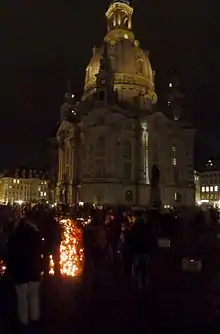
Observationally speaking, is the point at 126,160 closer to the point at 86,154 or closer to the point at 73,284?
the point at 86,154

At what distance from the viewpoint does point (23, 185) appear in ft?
463

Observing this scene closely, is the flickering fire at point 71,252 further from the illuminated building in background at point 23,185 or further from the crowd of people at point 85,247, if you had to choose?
the illuminated building in background at point 23,185

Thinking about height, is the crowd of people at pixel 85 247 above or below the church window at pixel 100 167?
below

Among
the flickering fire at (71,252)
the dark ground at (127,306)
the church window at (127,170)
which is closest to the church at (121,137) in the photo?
the church window at (127,170)

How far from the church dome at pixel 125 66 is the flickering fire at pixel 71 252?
251 ft

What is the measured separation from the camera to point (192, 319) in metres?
9.63

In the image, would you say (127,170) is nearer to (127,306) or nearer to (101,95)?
(101,95)

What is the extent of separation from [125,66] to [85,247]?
78509 millimetres

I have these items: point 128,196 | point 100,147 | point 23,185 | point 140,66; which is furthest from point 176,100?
point 23,185

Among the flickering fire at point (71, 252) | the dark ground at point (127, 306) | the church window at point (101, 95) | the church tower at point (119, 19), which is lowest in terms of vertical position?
the dark ground at point (127, 306)

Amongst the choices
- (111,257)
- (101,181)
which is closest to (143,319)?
(111,257)

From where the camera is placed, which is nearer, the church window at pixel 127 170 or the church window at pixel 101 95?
the church window at pixel 127 170

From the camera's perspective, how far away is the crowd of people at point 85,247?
28.1 feet

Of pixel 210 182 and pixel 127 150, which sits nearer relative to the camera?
pixel 127 150
